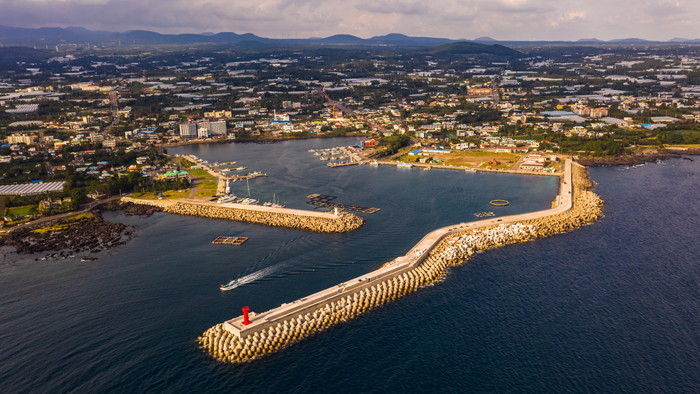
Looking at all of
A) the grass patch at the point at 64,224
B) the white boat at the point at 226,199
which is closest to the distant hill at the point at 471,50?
the white boat at the point at 226,199

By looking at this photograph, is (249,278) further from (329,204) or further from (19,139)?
(19,139)

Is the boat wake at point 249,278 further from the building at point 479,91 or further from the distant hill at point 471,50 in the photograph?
the distant hill at point 471,50

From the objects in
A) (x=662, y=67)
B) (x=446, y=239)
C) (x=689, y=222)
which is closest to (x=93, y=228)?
(x=446, y=239)

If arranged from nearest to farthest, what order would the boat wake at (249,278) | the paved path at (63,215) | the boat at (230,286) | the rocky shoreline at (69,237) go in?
the boat at (230,286) < the boat wake at (249,278) < the rocky shoreline at (69,237) < the paved path at (63,215)

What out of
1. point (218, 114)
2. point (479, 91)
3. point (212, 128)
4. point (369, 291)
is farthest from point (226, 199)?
point (479, 91)

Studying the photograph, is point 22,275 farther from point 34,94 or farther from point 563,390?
point 34,94

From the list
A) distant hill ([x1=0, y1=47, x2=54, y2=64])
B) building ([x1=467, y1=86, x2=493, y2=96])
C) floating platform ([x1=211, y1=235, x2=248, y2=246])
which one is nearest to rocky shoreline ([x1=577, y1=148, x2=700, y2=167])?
floating platform ([x1=211, y1=235, x2=248, y2=246])
